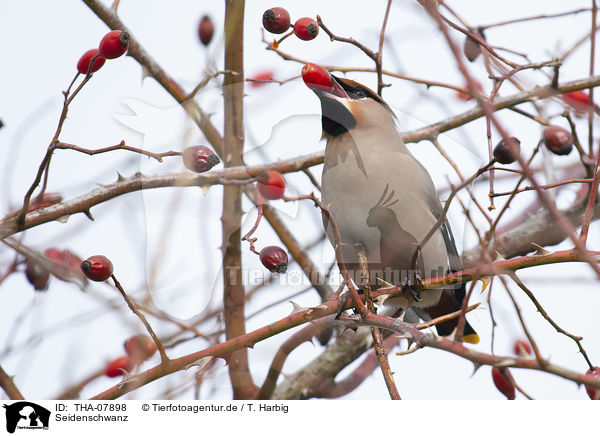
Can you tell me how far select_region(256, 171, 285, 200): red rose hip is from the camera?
6.44 feet

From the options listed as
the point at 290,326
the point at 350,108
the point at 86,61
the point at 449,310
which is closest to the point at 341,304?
the point at 290,326

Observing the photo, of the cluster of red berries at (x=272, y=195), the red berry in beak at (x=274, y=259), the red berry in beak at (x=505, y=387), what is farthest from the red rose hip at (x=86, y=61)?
the red berry in beak at (x=505, y=387)

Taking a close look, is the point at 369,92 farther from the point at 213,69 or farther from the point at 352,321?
the point at 352,321

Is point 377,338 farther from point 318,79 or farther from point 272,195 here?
point 318,79

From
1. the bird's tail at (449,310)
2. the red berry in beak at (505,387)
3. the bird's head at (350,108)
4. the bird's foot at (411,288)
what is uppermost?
the bird's head at (350,108)

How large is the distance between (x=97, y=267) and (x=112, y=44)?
63 centimetres

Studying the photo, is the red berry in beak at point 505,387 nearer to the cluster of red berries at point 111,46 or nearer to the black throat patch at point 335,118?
the black throat patch at point 335,118

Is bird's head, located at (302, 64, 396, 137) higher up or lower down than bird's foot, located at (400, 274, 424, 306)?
higher up

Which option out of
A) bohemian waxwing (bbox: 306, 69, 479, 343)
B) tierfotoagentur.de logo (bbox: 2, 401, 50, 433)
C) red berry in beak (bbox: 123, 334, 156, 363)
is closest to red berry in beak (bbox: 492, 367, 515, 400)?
bohemian waxwing (bbox: 306, 69, 479, 343)

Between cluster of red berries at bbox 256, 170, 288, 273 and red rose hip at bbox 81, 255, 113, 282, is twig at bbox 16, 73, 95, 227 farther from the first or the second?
cluster of red berries at bbox 256, 170, 288, 273

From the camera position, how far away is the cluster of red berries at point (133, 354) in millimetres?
2184

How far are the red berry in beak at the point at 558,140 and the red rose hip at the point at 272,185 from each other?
892mm

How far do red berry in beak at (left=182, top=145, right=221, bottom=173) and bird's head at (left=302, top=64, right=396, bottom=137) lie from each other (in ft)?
1.97

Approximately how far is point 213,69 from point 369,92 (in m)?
0.65
